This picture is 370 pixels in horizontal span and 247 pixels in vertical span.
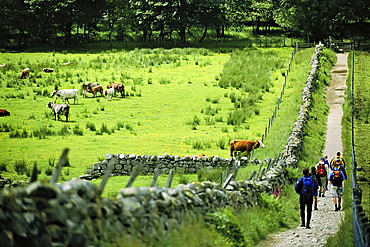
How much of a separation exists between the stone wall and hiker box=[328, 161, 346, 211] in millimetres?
6444

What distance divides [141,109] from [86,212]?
27906 millimetres

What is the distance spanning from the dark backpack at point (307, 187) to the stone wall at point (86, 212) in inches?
144

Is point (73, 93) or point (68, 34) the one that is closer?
point (73, 93)

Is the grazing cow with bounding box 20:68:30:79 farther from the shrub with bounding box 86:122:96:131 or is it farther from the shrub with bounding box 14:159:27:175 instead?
the shrub with bounding box 14:159:27:175

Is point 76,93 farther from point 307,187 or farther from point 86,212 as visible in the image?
point 86,212

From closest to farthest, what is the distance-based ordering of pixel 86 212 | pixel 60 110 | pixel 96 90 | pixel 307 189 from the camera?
pixel 86 212, pixel 307 189, pixel 60 110, pixel 96 90

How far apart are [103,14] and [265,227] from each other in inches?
2499

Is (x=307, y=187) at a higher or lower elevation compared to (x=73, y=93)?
higher

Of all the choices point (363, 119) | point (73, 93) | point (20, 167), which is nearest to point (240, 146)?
point (20, 167)

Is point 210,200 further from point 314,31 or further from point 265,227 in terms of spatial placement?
point 314,31

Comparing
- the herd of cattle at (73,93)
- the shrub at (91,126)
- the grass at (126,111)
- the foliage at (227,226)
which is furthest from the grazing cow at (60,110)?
the foliage at (227,226)

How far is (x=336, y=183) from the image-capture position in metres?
16.0

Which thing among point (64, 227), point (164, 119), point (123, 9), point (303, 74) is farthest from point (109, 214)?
point (123, 9)

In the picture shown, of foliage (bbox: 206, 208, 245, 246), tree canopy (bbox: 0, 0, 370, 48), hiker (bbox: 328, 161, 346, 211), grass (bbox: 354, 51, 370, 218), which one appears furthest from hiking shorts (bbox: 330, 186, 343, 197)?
tree canopy (bbox: 0, 0, 370, 48)
